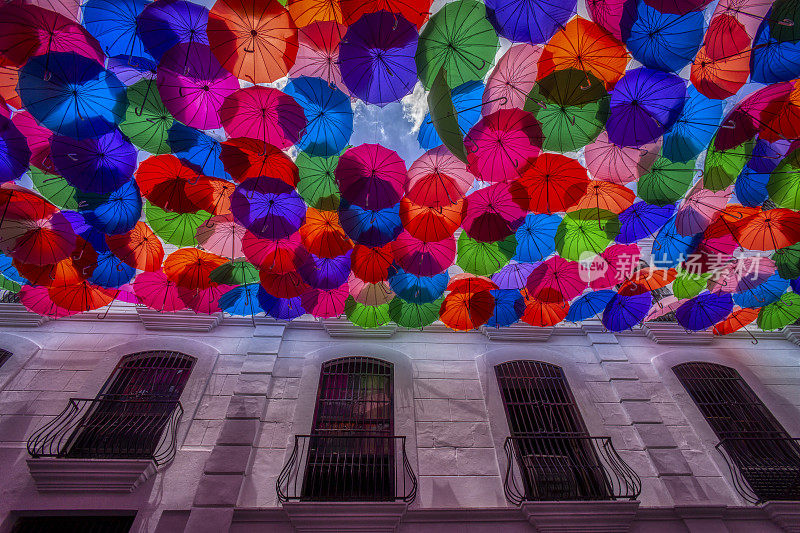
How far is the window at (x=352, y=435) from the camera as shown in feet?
19.4

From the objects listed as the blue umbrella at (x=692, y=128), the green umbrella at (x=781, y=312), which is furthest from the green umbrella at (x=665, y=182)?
the green umbrella at (x=781, y=312)

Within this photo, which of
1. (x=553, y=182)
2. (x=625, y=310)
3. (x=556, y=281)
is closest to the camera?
(x=553, y=182)

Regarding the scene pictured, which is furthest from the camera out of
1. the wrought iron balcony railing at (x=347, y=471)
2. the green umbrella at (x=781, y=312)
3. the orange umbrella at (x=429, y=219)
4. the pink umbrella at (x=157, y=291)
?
the green umbrella at (x=781, y=312)

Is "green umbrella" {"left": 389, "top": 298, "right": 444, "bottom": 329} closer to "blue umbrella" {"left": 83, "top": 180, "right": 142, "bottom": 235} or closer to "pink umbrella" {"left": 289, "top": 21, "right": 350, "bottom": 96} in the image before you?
"pink umbrella" {"left": 289, "top": 21, "right": 350, "bottom": 96}

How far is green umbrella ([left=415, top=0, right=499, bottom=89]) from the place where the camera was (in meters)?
3.79

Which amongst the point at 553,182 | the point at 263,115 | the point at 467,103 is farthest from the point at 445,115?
the point at 263,115

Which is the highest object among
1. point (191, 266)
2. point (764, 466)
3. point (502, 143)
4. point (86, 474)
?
point (502, 143)

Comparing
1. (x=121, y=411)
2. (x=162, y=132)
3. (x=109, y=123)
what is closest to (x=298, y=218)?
(x=162, y=132)

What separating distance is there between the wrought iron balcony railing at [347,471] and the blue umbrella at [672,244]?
4.62m

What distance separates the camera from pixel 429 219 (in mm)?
5145

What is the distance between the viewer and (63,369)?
7176mm

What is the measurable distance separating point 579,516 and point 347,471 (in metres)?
3.26

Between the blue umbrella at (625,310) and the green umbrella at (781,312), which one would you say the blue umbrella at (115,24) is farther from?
the green umbrella at (781,312)

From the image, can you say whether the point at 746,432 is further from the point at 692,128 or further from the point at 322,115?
the point at 322,115
